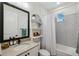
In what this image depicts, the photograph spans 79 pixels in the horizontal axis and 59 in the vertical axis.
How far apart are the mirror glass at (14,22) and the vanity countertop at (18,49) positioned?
0.14 metres

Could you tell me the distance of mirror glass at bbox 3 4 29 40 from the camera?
1.02 metres

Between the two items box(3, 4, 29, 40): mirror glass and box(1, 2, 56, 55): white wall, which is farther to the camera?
box(1, 2, 56, 55): white wall

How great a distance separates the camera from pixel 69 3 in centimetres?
115

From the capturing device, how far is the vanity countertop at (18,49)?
3.32ft

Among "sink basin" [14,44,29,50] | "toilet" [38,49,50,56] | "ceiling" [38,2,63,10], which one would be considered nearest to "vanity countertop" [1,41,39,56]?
"sink basin" [14,44,29,50]

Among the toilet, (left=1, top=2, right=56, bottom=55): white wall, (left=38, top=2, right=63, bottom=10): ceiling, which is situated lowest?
the toilet

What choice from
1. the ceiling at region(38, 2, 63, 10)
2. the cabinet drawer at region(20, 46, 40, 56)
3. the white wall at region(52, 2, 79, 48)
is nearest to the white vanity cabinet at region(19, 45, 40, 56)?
the cabinet drawer at region(20, 46, 40, 56)

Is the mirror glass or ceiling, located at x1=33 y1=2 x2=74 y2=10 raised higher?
ceiling, located at x1=33 y1=2 x2=74 y2=10

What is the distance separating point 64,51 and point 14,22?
0.88 meters

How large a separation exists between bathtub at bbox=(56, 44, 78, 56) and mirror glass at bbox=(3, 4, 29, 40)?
1.79 feet

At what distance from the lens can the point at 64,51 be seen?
1.20 m

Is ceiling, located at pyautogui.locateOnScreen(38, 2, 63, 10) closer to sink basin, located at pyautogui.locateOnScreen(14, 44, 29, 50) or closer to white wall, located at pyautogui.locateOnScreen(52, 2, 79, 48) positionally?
white wall, located at pyautogui.locateOnScreen(52, 2, 79, 48)

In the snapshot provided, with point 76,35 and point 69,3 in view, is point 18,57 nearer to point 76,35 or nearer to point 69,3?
point 76,35

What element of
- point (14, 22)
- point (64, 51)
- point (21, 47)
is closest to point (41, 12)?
point (14, 22)
